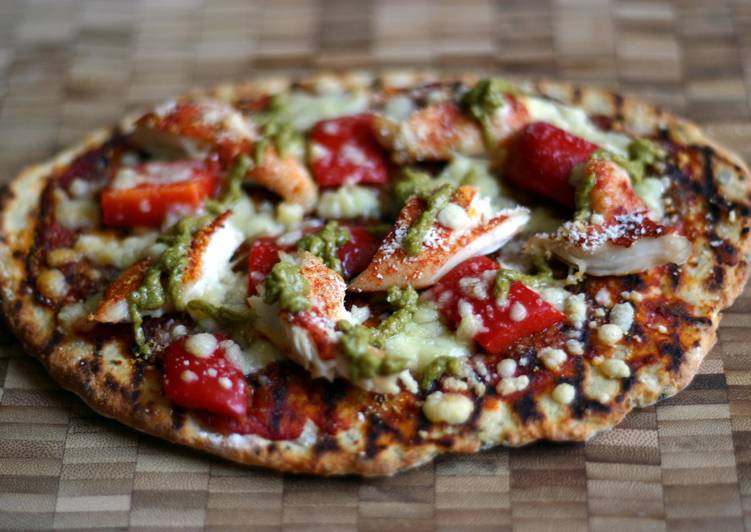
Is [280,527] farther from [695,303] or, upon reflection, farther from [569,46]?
[569,46]

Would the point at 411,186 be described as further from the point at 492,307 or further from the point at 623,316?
the point at 623,316

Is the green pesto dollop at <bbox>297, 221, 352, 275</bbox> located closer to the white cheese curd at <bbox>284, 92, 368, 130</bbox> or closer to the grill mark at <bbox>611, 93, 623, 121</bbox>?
the white cheese curd at <bbox>284, 92, 368, 130</bbox>

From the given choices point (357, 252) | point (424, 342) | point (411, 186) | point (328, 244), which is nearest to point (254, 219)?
point (328, 244)

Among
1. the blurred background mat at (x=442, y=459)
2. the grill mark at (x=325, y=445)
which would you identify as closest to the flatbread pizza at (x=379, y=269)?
the grill mark at (x=325, y=445)

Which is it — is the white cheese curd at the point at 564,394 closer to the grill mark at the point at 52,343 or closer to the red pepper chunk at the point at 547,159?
the red pepper chunk at the point at 547,159

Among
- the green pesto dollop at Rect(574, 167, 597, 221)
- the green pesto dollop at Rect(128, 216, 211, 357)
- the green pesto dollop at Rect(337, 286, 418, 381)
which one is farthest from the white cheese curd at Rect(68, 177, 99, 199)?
the green pesto dollop at Rect(574, 167, 597, 221)
